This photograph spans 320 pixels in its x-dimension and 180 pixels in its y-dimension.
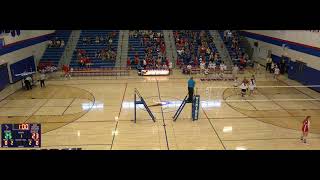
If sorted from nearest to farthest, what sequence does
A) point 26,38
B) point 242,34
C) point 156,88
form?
point 156,88, point 26,38, point 242,34

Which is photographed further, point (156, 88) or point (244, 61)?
point (244, 61)

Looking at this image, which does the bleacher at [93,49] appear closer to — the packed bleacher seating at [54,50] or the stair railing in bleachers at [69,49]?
the stair railing in bleachers at [69,49]

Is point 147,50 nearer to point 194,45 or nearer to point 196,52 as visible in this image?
point 196,52

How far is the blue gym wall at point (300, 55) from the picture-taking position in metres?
21.1

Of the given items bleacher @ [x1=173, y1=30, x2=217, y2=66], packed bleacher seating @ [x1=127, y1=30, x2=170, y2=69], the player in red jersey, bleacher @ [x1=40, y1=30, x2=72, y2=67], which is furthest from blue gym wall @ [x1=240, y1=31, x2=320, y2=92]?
bleacher @ [x1=40, y1=30, x2=72, y2=67]

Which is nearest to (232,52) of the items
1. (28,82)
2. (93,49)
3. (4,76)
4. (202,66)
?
(202,66)

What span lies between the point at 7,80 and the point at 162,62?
A: 13265mm
